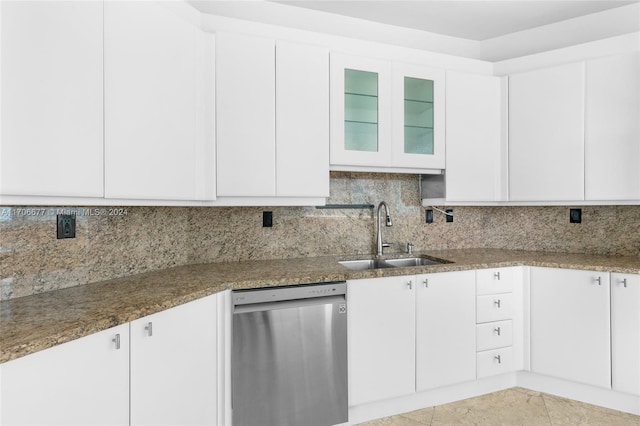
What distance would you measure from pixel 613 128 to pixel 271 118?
224cm

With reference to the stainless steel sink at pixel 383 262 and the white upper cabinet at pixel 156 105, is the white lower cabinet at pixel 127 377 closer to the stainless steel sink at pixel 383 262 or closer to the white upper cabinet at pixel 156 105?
the white upper cabinet at pixel 156 105

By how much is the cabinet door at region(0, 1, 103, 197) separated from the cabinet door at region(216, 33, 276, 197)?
68 cm

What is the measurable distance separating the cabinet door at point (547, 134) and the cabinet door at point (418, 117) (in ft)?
1.95

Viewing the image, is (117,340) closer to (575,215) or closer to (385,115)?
(385,115)

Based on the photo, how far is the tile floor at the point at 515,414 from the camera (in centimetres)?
218

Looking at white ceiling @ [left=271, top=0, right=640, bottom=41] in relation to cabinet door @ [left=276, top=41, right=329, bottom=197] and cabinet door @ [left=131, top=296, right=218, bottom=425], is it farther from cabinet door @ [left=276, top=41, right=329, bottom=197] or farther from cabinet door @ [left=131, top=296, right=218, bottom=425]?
cabinet door @ [left=131, top=296, right=218, bottom=425]

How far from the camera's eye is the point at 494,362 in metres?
2.46

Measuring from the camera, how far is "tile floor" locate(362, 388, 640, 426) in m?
2.18

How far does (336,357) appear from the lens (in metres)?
2.03

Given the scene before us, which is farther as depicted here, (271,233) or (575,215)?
(575,215)

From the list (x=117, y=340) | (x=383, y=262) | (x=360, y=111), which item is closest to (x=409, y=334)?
(x=383, y=262)

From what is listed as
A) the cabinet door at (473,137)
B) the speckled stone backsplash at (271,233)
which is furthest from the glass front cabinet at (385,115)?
the speckled stone backsplash at (271,233)

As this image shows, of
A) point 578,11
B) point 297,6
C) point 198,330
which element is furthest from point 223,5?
point 578,11

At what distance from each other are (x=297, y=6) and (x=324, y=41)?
0.48 meters
